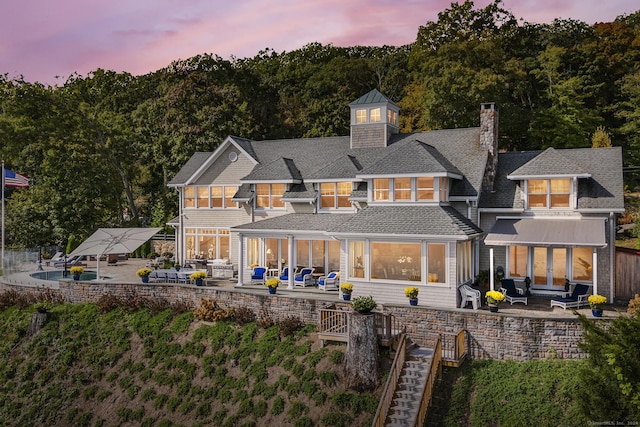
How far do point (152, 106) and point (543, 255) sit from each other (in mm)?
38258

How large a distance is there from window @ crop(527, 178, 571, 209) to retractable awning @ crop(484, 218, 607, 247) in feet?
2.36

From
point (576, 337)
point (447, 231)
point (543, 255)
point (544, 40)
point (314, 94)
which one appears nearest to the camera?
point (576, 337)

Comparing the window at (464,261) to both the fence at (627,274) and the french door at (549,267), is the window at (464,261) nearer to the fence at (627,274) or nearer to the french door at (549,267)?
the french door at (549,267)

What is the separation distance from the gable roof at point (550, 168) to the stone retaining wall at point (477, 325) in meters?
7.91

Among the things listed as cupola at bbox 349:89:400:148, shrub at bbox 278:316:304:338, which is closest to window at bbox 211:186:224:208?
cupola at bbox 349:89:400:148

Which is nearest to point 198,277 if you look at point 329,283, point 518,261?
point 329,283

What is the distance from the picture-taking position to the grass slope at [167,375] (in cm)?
1717

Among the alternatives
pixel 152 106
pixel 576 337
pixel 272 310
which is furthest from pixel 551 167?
pixel 152 106

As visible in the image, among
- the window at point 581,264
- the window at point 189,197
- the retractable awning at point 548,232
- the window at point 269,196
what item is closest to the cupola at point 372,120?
the window at point 269,196

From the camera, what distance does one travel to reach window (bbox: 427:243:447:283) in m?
20.0

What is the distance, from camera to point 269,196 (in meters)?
28.6

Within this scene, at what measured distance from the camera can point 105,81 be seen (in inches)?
2562

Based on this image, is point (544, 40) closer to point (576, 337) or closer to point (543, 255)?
point (543, 255)

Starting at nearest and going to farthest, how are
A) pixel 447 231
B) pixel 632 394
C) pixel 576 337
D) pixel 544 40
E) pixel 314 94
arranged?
1. pixel 632 394
2. pixel 576 337
3. pixel 447 231
4. pixel 544 40
5. pixel 314 94
